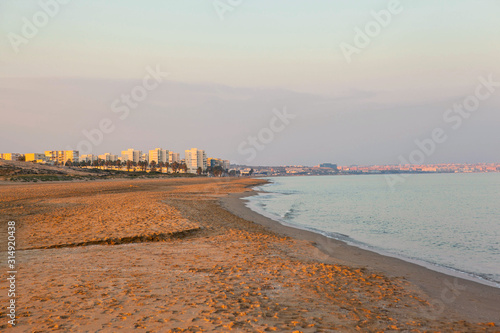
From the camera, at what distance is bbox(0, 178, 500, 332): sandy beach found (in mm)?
6336

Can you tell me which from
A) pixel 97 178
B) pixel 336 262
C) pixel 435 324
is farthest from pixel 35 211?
pixel 97 178

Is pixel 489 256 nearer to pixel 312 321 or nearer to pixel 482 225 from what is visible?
pixel 482 225

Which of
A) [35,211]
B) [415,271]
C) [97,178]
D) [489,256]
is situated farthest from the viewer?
[97,178]

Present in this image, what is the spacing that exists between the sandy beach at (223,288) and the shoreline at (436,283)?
49 millimetres

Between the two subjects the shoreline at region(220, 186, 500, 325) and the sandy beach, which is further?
the shoreline at region(220, 186, 500, 325)

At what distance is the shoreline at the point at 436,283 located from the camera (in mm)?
8172

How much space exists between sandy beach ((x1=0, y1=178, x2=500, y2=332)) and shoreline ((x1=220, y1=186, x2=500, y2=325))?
49 millimetres

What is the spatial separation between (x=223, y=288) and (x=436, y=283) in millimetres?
7306

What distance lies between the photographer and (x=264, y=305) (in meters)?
7.33

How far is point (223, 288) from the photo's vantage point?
842 cm

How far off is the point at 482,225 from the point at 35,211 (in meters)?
34.5

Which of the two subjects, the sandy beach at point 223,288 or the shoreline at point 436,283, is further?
the shoreline at point 436,283

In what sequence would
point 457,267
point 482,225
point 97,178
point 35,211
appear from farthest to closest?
1. point 97,178
2. point 482,225
3. point 35,211
4. point 457,267

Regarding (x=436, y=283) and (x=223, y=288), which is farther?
(x=436, y=283)
